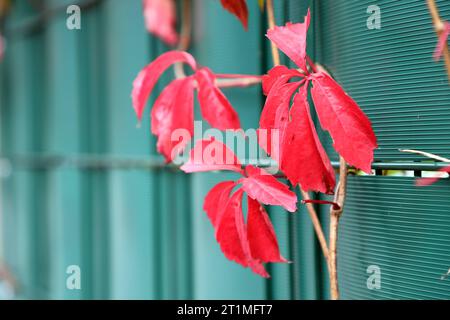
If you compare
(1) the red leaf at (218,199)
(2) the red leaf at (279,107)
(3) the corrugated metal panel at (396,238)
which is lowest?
(3) the corrugated metal panel at (396,238)

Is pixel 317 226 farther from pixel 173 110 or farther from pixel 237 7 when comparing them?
pixel 237 7

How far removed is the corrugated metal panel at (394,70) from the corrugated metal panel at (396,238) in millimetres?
73

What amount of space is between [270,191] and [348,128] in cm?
19

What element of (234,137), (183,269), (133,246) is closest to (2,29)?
(133,246)

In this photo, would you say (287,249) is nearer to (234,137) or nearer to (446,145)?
(234,137)

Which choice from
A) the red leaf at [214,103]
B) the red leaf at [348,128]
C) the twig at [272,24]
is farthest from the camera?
the twig at [272,24]

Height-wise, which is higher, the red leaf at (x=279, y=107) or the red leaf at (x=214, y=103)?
the red leaf at (x=214, y=103)

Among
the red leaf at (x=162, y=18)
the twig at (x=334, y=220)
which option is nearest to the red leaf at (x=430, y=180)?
the twig at (x=334, y=220)

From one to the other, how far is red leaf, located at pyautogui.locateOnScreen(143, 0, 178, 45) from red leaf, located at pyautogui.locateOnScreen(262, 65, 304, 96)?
103 cm

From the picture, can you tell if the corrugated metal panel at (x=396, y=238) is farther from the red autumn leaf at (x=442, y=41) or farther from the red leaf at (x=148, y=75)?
the red leaf at (x=148, y=75)

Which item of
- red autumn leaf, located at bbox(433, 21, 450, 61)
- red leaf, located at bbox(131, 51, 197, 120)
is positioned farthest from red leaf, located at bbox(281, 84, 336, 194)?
red leaf, located at bbox(131, 51, 197, 120)

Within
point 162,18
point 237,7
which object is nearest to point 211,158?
point 237,7

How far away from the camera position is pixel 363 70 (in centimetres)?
123

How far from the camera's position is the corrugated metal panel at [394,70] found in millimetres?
1080
